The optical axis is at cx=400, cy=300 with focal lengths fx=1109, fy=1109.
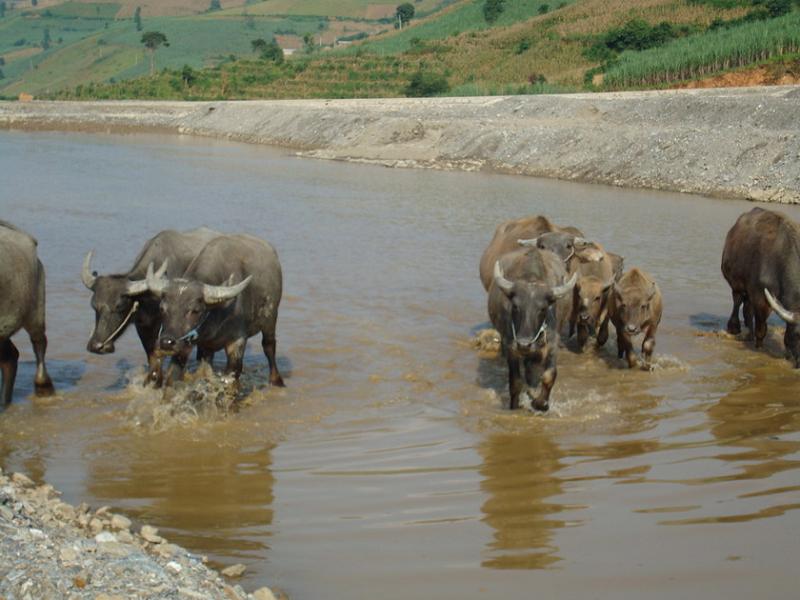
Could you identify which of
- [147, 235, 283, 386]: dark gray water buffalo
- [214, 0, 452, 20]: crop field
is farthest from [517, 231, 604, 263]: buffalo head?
[214, 0, 452, 20]: crop field

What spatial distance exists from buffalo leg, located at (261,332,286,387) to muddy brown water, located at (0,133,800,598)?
0.15m

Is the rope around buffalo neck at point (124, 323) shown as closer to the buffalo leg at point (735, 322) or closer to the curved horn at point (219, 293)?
the curved horn at point (219, 293)

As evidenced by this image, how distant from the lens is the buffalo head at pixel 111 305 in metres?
10.4

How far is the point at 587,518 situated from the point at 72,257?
13.8 m

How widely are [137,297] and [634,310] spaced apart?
17.9ft

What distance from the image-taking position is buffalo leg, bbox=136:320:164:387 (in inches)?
424

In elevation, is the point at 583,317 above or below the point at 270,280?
below

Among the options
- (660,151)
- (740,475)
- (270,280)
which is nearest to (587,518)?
(740,475)

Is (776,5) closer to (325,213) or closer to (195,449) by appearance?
(325,213)

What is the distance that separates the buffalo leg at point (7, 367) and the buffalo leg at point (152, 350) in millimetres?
1211

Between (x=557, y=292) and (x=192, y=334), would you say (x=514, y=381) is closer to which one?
(x=557, y=292)

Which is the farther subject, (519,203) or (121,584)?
(519,203)

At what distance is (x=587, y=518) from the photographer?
7.67m

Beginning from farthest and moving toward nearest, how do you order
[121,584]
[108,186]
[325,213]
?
[108,186], [325,213], [121,584]
